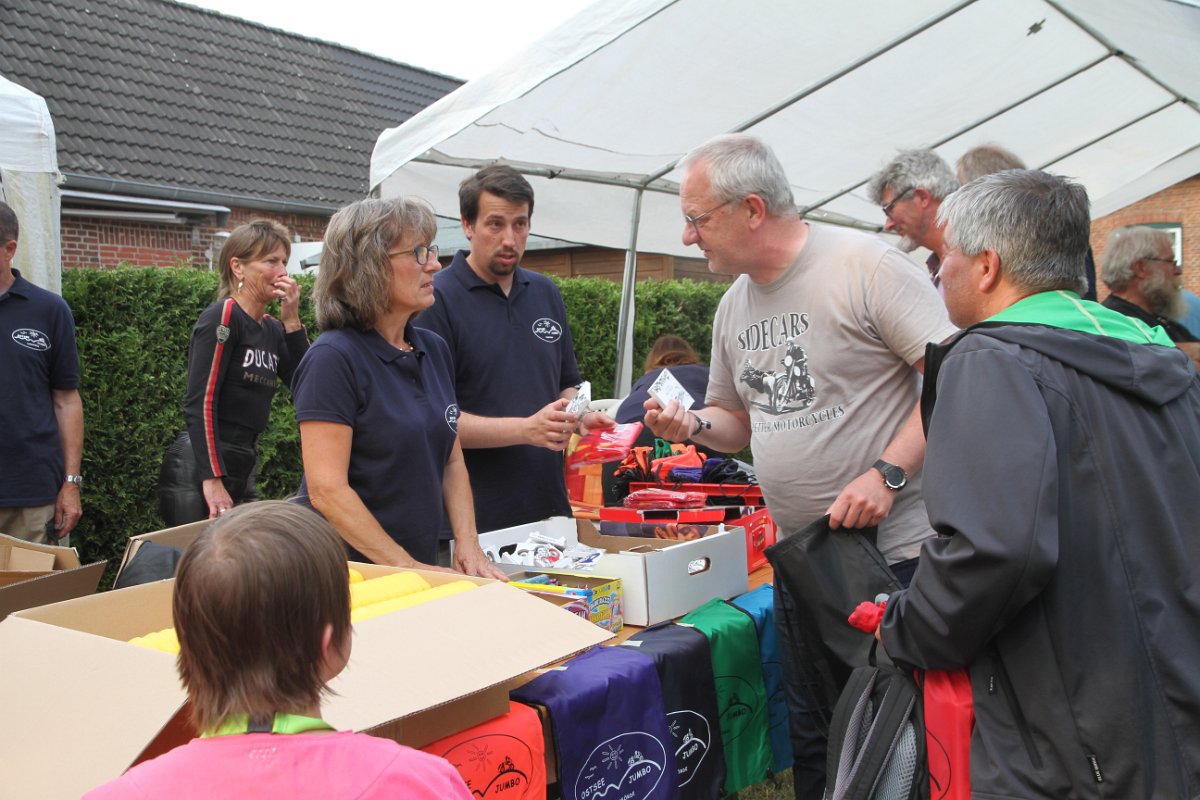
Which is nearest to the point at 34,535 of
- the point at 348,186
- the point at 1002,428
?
the point at 1002,428

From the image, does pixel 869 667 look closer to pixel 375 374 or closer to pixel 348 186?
pixel 375 374

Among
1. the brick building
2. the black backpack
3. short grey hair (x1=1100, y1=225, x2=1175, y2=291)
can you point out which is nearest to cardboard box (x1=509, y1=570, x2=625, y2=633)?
the black backpack

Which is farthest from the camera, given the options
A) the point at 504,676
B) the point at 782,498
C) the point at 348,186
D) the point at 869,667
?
the point at 348,186

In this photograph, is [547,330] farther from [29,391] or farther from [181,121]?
[181,121]

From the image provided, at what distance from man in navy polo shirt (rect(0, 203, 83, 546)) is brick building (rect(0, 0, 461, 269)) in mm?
8112

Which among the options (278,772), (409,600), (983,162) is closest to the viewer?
(278,772)

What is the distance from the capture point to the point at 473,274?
10.6 ft

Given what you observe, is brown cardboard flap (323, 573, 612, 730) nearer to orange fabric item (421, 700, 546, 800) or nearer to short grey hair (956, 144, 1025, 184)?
orange fabric item (421, 700, 546, 800)

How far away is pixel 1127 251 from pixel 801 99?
180 cm

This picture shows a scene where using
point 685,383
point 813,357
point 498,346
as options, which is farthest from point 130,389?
point 813,357

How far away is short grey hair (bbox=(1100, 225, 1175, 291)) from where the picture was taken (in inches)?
195

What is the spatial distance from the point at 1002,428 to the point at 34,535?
378 cm

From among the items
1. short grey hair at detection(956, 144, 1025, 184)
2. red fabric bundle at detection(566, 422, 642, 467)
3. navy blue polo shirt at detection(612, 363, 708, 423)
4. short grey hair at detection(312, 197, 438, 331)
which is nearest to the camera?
short grey hair at detection(312, 197, 438, 331)

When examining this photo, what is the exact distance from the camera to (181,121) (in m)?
14.2
